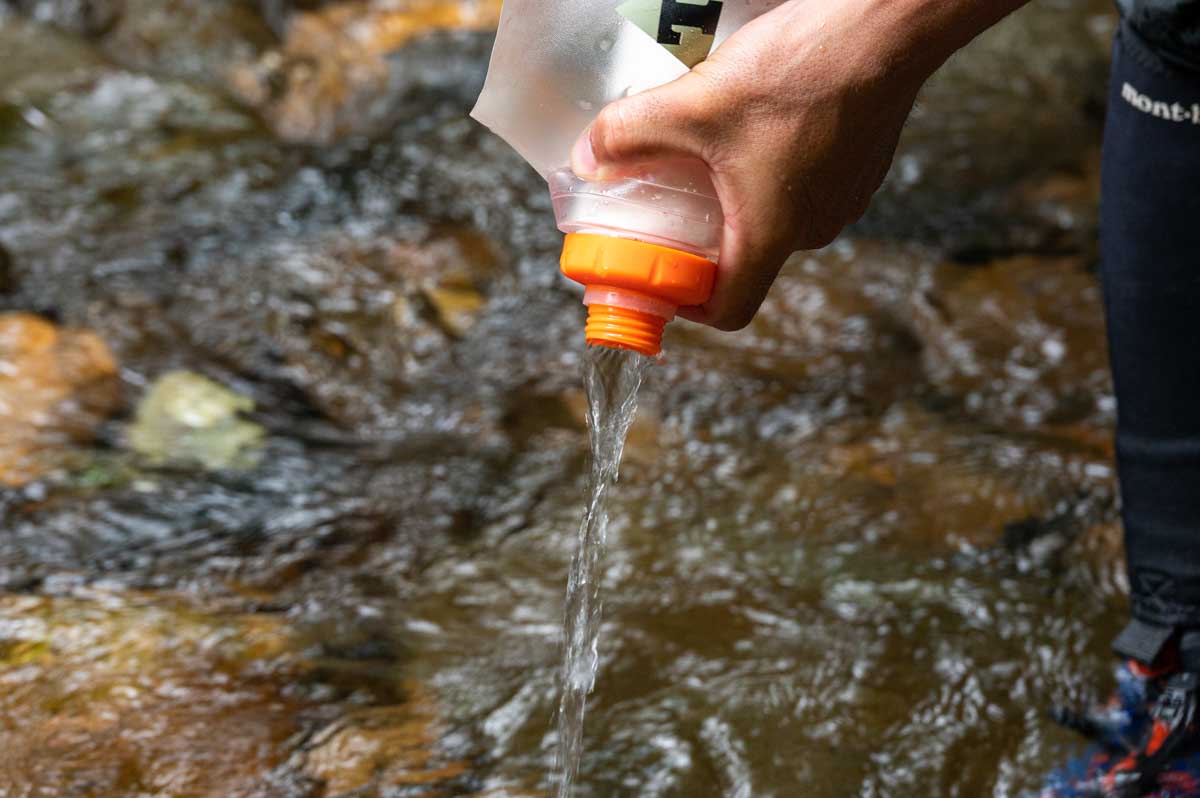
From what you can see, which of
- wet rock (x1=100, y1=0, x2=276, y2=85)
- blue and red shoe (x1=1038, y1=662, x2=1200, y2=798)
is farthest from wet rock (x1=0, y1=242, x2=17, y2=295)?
blue and red shoe (x1=1038, y1=662, x2=1200, y2=798)

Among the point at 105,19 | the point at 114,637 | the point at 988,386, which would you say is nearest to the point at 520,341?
the point at 988,386

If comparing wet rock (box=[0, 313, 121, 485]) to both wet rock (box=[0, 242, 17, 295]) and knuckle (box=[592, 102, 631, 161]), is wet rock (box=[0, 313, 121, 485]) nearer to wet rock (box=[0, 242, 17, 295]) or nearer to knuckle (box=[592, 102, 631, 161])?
wet rock (box=[0, 242, 17, 295])

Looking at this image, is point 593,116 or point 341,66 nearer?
point 593,116

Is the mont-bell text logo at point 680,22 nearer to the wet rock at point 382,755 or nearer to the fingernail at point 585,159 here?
the fingernail at point 585,159

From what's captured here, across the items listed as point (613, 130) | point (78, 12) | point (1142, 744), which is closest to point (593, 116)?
point (613, 130)

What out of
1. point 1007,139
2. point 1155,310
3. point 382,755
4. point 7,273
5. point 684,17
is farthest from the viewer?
point 1007,139

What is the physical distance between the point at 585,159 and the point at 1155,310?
982 mm

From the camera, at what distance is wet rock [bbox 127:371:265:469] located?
9.33ft

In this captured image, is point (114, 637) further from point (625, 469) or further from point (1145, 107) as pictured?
point (1145, 107)

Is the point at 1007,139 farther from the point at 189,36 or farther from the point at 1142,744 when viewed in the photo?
the point at 189,36

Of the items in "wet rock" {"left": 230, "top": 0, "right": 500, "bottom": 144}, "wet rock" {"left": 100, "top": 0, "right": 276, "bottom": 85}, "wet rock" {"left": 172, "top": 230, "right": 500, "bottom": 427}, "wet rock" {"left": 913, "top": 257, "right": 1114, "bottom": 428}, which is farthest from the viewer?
"wet rock" {"left": 100, "top": 0, "right": 276, "bottom": 85}

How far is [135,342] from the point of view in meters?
3.35

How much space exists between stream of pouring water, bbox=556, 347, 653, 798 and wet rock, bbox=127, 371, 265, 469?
1310mm

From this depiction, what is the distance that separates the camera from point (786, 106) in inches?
47.7
